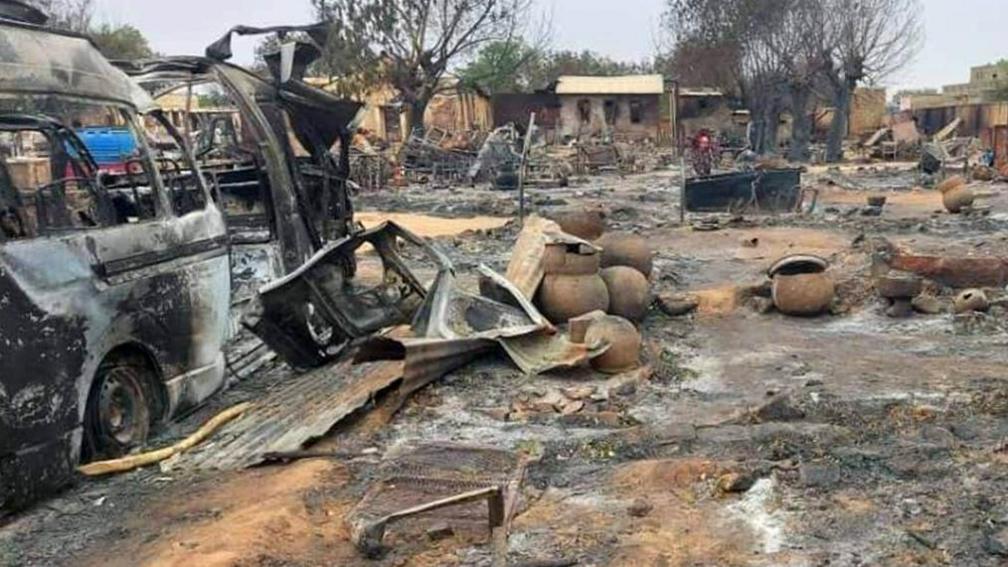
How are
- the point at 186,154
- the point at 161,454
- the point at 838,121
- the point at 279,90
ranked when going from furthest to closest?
1. the point at 838,121
2. the point at 279,90
3. the point at 186,154
4. the point at 161,454

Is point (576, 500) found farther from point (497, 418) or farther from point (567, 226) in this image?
point (567, 226)

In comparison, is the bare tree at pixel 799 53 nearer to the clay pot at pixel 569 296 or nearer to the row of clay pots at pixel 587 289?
the row of clay pots at pixel 587 289

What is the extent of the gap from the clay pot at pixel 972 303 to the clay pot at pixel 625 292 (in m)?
2.91

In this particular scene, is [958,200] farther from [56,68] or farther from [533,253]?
[56,68]

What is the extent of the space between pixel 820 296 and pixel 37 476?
23.8 ft

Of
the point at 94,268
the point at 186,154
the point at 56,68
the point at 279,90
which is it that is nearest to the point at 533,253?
the point at 279,90

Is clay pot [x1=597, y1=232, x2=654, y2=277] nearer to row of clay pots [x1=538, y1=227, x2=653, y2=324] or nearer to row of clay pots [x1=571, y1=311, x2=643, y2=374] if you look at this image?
row of clay pots [x1=538, y1=227, x2=653, y2=324]

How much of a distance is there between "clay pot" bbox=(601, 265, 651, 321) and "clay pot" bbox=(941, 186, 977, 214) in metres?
11.6

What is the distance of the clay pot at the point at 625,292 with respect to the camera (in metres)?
9.00

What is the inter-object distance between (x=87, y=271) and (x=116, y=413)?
2.80 feet

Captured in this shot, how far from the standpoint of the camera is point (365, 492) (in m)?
5.10

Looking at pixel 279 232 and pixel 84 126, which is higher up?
pixel 84 126

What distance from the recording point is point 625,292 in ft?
29.6

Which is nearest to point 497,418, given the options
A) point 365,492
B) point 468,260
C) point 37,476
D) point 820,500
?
point 365,492
